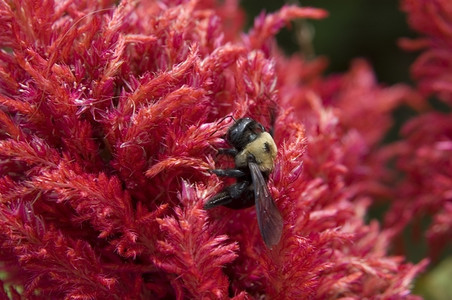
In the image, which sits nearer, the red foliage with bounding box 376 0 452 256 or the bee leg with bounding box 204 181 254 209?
the bee leg with bounding box 204 181 254 209

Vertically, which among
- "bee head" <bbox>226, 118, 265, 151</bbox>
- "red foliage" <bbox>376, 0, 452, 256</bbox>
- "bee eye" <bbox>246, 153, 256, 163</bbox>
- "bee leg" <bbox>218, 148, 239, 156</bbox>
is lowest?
"red foliage" <bbox>376, 0, 452, 256</bbox>

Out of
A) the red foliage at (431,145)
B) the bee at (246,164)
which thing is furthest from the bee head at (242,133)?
the red foliage at (431,145)

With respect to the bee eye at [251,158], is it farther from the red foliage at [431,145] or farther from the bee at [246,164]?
the red foliage at [431,145]

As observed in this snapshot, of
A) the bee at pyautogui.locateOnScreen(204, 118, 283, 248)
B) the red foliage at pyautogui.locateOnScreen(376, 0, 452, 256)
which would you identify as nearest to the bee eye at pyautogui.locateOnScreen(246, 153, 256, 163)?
the bee at pyautogui.locateOnScreen(204, 118, 283, 248)

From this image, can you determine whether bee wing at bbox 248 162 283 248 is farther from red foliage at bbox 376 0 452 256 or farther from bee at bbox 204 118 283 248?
red foliage at bbox 376 0 452 256

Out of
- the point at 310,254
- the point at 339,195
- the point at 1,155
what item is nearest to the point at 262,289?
the point at 310,254
